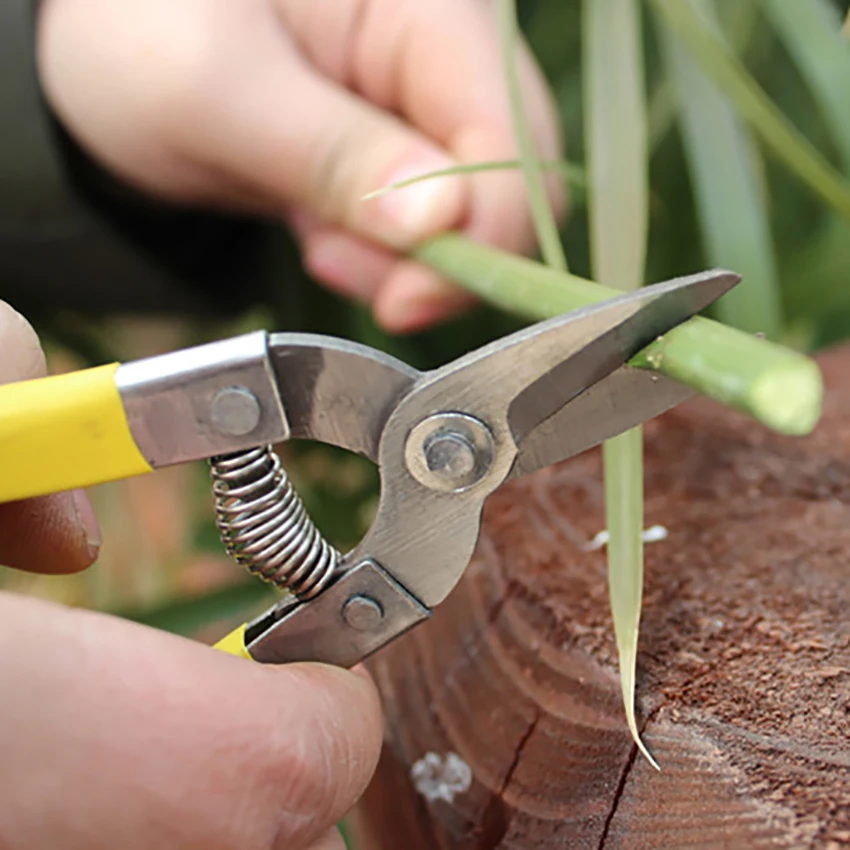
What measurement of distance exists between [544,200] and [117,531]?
0.79 metres

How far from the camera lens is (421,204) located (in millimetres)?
550

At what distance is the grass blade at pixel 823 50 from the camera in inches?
21.0

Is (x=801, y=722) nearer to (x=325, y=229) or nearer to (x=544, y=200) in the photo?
(x=544, y=200)

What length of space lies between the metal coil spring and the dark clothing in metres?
0.47

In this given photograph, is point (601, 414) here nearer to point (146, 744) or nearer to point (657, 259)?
point (146, 744)

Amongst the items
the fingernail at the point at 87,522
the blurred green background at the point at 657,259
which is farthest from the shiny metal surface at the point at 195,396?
the blurred green background at the point at 657,259

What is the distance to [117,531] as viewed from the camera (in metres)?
1.10

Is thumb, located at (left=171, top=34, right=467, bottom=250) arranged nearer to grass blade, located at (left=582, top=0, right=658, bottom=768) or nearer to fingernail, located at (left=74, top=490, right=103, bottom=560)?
grass blade, located at (left=582, top=0, right=658, bottom=768)

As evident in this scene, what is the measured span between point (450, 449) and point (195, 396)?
9 cm

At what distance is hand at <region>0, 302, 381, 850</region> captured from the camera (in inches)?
10.6

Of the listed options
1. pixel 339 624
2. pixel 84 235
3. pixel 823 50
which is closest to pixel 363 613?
pixel 339 624

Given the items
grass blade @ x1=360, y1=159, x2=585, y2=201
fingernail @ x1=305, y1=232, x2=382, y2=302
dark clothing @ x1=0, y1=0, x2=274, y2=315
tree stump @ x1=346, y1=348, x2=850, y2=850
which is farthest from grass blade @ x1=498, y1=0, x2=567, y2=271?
dark clothing @ x1=0, y1=0, x2=274, y2=315

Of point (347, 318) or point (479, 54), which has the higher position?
point (479, 54)

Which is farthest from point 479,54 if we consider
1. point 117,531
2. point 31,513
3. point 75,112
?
point 117,531
